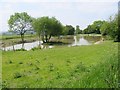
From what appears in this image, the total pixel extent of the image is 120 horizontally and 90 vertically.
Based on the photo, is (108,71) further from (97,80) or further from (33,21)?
(33,21)

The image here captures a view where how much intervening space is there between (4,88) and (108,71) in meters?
3.52

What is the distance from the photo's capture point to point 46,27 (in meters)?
70.6

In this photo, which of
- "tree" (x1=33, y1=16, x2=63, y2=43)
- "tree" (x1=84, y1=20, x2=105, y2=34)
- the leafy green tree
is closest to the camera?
the leafy green tree

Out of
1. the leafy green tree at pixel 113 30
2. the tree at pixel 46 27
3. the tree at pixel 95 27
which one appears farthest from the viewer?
the tree at pixel 95 27

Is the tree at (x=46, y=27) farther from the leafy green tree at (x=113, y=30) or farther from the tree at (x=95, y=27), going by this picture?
the tree at (x=95, y=27)

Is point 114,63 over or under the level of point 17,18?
under

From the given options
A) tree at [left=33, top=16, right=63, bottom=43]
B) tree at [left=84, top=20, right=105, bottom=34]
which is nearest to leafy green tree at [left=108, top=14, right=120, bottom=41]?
tree at [left=33, top=16, right=63, bottom=43]

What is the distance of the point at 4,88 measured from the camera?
831cm

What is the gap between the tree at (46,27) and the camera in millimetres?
69312

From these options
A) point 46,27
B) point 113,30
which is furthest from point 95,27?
point 113,30

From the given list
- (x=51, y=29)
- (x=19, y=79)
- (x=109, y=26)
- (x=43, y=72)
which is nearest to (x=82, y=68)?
(x=43, y=72)

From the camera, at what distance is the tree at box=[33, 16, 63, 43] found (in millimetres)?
69312

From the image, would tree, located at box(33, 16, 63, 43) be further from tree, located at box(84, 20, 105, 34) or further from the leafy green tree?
tree, located at box(84, 20, 105, 34)

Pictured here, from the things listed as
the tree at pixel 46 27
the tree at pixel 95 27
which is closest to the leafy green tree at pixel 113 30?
the tree at pixel 46 27
